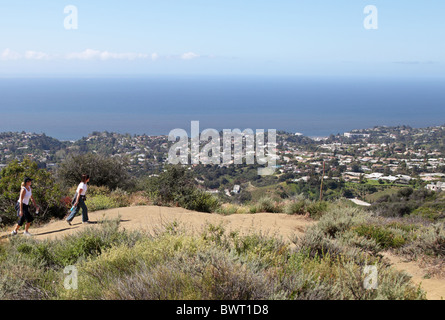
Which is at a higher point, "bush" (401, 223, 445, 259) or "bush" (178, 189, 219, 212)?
"bush" (401, 223, 445, 259)

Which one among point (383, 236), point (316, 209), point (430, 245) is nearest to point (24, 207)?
point (316, 209)

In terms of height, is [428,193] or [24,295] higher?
[24,295]

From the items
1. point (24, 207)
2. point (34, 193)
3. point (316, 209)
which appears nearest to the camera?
point (24, 207)

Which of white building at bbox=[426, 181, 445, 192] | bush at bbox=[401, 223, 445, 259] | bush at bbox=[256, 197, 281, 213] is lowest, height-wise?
white building at bbox=[426, 181, 445, 192]

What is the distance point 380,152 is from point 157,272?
51679 millimetres

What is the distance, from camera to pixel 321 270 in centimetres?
477

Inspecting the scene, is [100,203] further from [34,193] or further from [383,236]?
[383,236]

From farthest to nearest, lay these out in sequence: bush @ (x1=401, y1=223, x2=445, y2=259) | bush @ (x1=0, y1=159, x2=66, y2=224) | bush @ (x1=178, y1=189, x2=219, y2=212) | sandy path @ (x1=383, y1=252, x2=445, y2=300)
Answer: bush @ (x1=178, y1=189, x2=219, y2=212) < bush @ (x1=0, y1=159, x2=66, y2=224) < bush @ (x1=401, y1=223, x2=445, y2=259) < sandy path @ (x1=383, y1=252, x2=445, y2=300)

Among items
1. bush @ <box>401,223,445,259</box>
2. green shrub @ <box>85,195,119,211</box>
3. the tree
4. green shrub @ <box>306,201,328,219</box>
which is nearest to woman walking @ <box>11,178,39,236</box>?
green shrub @ <box>85,195,119,211</box>

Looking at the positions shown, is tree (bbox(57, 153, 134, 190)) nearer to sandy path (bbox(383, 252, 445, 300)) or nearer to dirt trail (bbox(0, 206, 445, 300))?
dirt trail (bbox(0, 206, 445, 300))

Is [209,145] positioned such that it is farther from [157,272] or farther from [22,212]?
[157,272]

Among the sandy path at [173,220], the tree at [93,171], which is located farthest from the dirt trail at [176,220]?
the tree at [93,171]

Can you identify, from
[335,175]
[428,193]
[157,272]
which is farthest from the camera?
[335,175]
